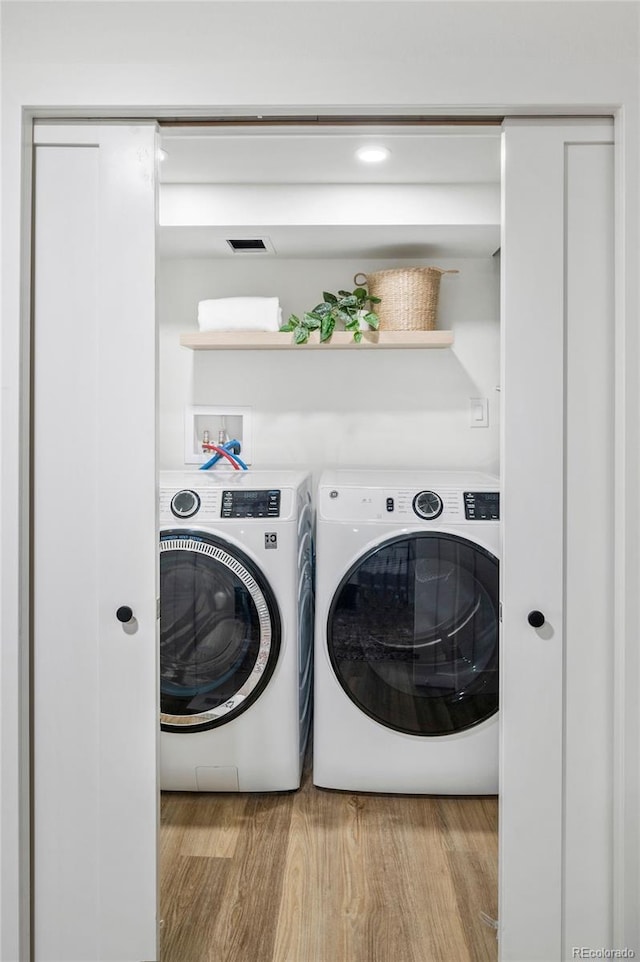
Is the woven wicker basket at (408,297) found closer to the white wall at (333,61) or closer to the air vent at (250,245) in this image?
the air vent at (250,245)

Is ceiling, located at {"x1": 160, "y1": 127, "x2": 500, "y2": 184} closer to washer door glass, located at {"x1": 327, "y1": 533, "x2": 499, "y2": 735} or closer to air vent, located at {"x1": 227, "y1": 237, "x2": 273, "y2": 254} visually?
air vent, located at {"x1": 227, "y1": 237, "x2": 273, "y2": 254}

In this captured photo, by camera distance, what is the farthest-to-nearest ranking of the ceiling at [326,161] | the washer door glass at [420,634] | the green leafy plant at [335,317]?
the green leafy plant at [335,317]
the washer door glass at [420,634]
the ceiling at [326,161]

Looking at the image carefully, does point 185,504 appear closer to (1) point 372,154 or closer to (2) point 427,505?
(2) point 427,505

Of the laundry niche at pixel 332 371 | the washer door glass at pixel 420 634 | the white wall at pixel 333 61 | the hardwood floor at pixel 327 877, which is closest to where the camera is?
the white wall at pixel 333 61

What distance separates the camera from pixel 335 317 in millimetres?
2426

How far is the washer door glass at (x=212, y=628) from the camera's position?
202 cm

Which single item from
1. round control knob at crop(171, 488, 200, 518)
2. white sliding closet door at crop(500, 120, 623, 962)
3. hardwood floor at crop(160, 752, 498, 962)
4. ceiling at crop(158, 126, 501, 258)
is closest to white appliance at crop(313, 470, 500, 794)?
hardwood floor at crop(160, 752, 498, 962)

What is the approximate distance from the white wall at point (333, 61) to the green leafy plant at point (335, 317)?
3.77 ft

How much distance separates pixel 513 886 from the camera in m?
1.30

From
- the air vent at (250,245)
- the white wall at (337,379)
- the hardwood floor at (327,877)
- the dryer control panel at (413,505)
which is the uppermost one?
the air vent at (250,245)

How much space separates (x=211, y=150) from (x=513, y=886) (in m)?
2.13

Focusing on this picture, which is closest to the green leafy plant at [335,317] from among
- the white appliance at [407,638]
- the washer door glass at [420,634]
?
the white appliance at [407,638]

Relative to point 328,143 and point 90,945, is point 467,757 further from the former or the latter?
point 328,143

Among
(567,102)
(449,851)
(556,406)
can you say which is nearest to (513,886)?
(449,851)
